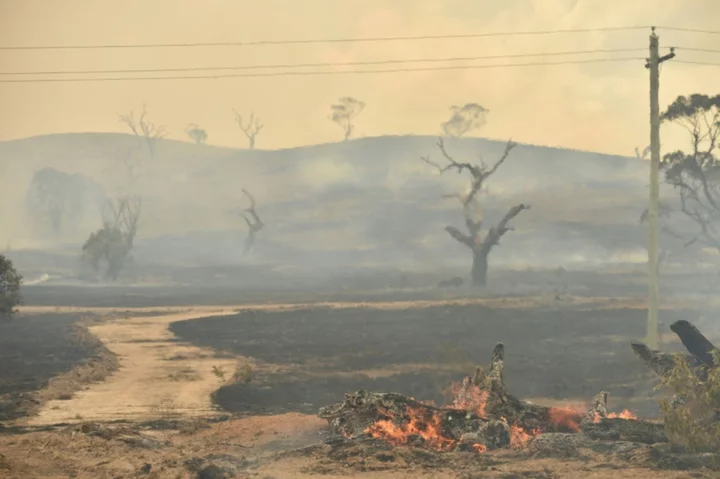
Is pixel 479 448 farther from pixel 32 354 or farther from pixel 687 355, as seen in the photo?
pixel 32 354

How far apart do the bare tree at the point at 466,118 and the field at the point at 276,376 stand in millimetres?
90504

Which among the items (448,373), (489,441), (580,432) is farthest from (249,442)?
(448,373)

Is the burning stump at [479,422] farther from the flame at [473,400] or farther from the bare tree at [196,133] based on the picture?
the bare tree at [196,133]

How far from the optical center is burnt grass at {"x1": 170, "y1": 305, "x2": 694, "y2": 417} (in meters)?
23.3

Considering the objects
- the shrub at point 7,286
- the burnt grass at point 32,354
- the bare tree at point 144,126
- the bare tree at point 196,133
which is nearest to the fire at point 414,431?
the burnt grass at point 32,354

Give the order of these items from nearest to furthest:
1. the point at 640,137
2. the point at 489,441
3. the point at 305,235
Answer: the point at 489,441 → the point at 305,235 → the point at 640,137

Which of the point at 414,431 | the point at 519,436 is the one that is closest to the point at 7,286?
the point at 414,431

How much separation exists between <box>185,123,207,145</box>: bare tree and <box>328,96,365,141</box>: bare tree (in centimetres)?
2894

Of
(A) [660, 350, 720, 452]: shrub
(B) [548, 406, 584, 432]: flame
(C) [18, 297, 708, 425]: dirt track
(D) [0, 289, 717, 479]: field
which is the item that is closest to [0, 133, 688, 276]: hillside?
(D) [0, 289, 717, 479]: field

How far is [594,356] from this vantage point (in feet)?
97.2

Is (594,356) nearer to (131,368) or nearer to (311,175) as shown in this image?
(131,368)

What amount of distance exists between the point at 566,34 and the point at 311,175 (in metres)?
59.4

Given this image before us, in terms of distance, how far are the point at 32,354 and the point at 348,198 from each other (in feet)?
318

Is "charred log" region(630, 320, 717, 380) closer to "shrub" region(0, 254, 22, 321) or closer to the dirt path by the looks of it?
the dirt path
